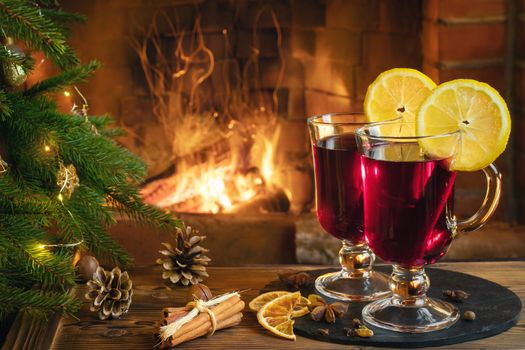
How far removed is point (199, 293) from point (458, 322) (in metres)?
0.39

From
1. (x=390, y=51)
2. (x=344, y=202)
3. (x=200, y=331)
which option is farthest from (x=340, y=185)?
(x=390, y=51)

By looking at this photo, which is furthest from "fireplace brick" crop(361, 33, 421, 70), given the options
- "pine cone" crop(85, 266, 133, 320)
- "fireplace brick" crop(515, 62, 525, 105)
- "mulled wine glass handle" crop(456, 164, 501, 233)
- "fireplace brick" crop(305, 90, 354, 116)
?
"pine cone" crop(85, 266, 133, 320)

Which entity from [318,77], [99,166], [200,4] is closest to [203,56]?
[200,4]

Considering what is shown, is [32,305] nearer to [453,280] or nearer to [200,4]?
[453,280]

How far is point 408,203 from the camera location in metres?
1.22

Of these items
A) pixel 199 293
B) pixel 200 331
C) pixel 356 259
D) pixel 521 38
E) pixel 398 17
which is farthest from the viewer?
pixel 398 17

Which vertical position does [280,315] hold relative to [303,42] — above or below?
below

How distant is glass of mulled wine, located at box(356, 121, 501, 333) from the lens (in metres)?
1.20

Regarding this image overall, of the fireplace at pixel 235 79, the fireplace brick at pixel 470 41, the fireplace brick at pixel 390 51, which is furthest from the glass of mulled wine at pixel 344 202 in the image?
the fireplace brick at pixel 390 51

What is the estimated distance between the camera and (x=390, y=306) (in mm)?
1259

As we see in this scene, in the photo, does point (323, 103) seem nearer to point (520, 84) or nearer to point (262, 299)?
point (520, 84)

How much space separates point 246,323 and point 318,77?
173cm

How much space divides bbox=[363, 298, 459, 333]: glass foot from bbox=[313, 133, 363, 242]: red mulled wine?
15cm

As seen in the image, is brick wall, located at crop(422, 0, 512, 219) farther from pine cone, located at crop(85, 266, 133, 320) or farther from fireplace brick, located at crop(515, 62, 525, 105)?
pine cone, located at crop(85, 266, 133, 320)
